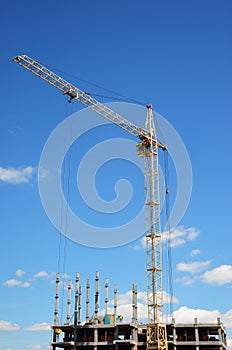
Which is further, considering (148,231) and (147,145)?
(147,145)

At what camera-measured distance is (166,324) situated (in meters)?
102

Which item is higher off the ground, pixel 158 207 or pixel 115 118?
pixel 115 118

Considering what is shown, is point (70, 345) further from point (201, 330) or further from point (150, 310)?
point (201, 330)

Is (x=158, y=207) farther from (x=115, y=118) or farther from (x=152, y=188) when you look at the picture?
(x=115, y=118)

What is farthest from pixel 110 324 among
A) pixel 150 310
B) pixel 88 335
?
pixel 150 310

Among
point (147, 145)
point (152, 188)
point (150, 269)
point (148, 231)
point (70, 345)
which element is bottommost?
point (70, 345)

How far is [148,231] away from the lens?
100 metres

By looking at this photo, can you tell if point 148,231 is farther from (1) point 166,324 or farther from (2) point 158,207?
(1) point 166,324

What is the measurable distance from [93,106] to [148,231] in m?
32.6

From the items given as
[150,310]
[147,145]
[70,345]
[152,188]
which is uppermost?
[147,145]

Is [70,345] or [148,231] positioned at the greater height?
[148,231]

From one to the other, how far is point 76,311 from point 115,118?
163ft

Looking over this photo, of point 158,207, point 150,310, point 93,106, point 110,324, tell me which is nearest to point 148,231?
point 158,207

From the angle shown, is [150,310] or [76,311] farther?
[76,311]
